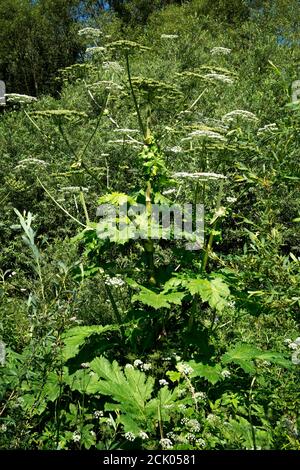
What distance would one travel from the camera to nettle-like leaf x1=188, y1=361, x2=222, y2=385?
10.9ft

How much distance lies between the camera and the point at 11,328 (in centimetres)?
413

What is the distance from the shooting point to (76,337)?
386cm

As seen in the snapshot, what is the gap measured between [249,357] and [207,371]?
1.01 feet

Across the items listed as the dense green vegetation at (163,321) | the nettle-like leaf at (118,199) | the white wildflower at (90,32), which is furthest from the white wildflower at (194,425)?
the white wildflower at (90,32)

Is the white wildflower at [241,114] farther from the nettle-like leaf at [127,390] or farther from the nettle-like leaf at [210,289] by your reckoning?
the nettle-like leaf at [127,390]

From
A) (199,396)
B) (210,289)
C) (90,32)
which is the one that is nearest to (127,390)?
(199,396)

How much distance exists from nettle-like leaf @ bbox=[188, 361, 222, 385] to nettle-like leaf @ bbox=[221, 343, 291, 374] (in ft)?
0.32

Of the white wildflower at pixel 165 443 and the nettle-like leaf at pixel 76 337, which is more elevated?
the white wildflower at pixel 165 443

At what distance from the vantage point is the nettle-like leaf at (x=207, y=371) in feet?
10.9

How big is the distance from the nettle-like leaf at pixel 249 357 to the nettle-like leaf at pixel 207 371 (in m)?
0.10

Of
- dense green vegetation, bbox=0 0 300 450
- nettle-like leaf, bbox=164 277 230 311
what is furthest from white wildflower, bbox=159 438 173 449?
nettle-like leaf, bbox=164 277 230 311

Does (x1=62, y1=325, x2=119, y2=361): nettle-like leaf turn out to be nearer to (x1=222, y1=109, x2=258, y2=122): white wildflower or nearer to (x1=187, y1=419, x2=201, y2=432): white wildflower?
(x1=187, y1=419, x2=201, y2=432): white wildflower

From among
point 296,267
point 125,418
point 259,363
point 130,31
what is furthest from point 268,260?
point 130,31
